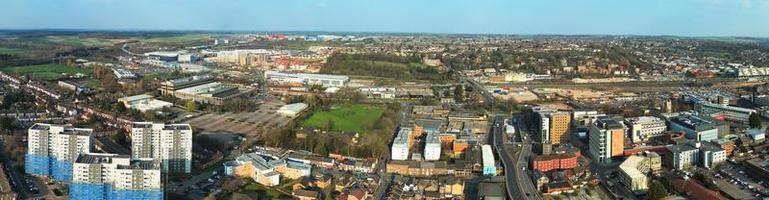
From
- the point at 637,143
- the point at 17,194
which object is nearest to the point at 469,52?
the point at 637,143

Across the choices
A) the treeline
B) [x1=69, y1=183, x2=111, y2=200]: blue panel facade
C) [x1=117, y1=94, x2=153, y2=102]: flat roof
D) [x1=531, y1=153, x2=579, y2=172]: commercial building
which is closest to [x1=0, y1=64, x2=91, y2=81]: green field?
[x1=117, y1=94, x2=153, y2=102]: flat roof

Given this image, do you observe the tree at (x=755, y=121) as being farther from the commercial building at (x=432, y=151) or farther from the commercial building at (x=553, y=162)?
the commercial building at (x=432, y=151)

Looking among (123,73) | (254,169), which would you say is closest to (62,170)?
(254,169)

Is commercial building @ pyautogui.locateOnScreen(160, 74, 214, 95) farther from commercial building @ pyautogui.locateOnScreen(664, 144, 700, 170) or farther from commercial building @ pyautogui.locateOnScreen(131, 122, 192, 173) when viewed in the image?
commercial building @ pyautogui.locateOnScreen(664, 144, 700, 170)

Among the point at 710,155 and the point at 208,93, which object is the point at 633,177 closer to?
the point at 710,155

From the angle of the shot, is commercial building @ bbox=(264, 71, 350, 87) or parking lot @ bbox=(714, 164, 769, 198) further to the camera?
commercial building @ bbox=(264, 71, 350, 87)
